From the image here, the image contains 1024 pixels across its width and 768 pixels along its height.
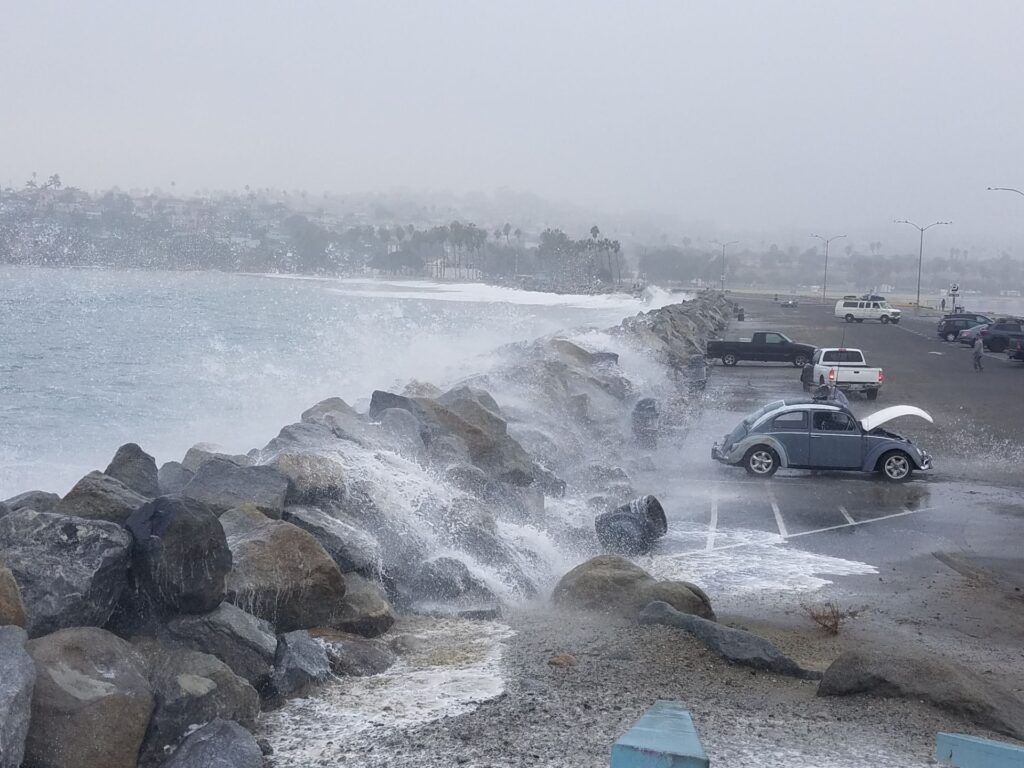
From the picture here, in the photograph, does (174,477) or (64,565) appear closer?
(64,565)

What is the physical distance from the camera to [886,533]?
15.2 m

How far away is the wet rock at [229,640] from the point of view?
6.88 metres

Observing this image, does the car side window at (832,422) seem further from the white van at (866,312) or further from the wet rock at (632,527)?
the white van at (866,312)

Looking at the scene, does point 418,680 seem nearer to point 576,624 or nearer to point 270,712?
point 270,712

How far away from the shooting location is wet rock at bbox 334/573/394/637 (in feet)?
27.5

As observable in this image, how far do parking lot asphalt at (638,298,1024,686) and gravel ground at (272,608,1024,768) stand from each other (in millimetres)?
2566

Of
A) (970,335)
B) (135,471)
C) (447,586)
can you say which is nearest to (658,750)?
(447,586)

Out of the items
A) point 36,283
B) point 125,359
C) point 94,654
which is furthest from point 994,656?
point 36,283

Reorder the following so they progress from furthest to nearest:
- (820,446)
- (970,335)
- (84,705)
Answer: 1. (970,335)
2. (820,446)
3. (84,705)

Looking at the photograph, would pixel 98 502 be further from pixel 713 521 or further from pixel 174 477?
pixel 713 521

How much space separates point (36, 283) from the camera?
4628 inches

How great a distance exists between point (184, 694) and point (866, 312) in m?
73.2

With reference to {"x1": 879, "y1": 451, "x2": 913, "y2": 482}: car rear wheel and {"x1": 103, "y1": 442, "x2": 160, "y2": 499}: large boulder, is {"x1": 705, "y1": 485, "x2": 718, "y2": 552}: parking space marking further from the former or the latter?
{"x1": 103, "y1": 442, "x2": 160, "y2": 499}: large boulder

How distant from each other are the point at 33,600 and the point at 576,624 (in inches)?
173
